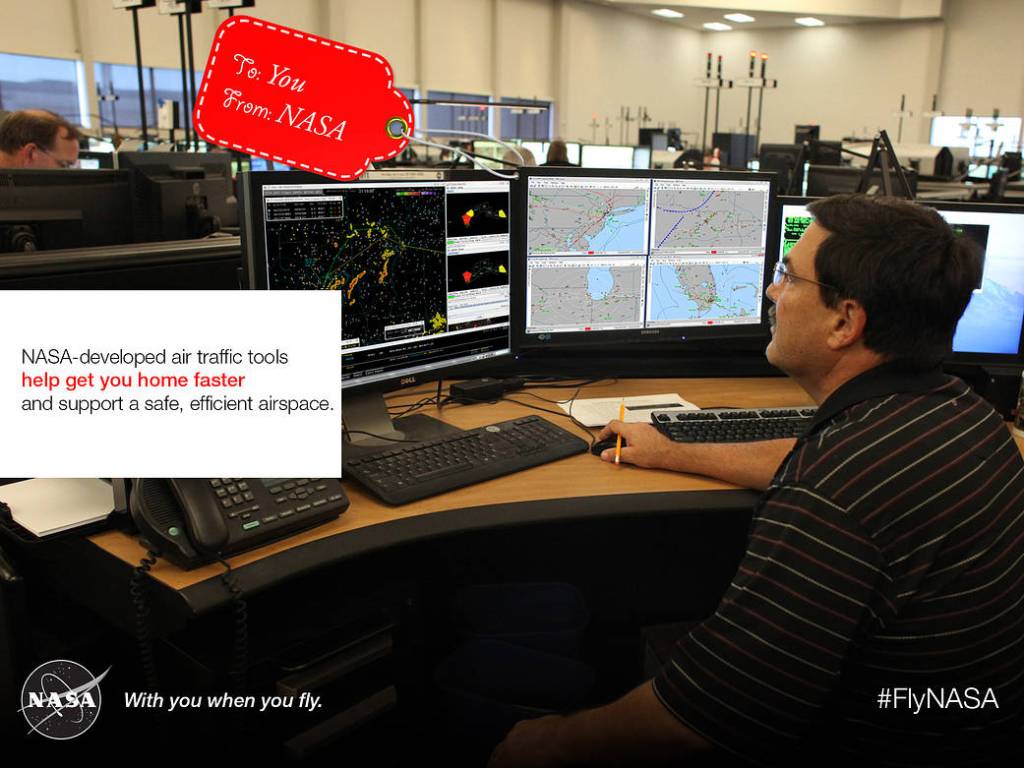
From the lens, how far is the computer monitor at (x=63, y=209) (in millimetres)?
1955

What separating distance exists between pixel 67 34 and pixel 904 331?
7.99 metres

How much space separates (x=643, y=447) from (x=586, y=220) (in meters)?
0.54

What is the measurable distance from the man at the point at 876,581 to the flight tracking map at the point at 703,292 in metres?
0.81

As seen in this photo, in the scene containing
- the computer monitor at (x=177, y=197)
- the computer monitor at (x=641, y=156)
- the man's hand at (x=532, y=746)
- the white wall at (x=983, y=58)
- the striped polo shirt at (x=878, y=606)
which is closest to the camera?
the striped polo shirt at (x=878, y=606)

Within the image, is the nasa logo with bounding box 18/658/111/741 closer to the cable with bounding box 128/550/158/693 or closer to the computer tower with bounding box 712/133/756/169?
the cable with bounding box 128/550/158/693

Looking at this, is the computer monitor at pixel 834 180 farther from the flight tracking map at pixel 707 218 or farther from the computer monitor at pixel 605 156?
the computer monitor at pixel 605 156

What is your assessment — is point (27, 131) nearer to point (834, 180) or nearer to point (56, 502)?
point (56, 502)

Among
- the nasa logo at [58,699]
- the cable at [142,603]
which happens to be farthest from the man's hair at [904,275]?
the nasa logo at [58,699]

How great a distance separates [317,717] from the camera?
1525 millimetres

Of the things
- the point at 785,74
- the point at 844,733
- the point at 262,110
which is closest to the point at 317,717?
the point at 844,733

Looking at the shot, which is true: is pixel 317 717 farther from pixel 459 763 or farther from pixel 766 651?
pixel 766 651

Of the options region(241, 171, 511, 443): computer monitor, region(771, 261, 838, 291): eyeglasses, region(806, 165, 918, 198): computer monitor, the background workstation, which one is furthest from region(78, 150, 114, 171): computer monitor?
region(771, 261, 838, 291): eyeglasses

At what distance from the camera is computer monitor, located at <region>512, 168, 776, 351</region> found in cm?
177

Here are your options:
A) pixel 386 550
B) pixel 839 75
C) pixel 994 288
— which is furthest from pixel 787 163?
pixel 839 75
